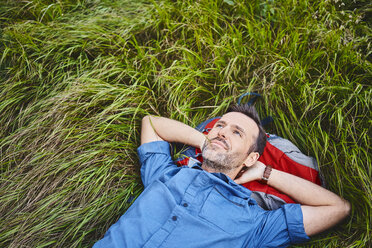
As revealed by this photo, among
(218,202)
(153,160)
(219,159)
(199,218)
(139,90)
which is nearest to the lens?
(199,218)

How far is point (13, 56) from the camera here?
9.25 feet

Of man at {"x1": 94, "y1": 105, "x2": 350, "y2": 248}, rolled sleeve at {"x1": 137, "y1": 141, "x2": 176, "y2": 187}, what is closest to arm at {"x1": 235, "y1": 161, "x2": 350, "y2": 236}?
man at {"x1": 94, "y1": 105, "x2": 350, "y2": 248}

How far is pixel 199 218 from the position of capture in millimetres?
1921

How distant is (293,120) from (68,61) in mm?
2906

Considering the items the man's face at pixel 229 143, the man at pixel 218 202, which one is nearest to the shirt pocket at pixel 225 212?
the man at pixel 218 202

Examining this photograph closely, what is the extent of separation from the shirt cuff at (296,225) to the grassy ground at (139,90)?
0.35 metres

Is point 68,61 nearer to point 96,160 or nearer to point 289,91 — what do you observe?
point 96,160

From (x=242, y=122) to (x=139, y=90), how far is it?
1334 millimetres

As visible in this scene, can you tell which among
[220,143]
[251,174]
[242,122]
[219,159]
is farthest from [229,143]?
[251,174]

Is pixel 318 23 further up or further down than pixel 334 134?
further up

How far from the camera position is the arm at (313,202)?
77.7 inches

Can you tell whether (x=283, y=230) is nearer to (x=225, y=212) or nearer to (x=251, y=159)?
(x=225, y=212)

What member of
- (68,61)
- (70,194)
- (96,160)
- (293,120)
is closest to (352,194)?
(293,120)

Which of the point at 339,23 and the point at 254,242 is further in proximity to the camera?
the point at 339,23
